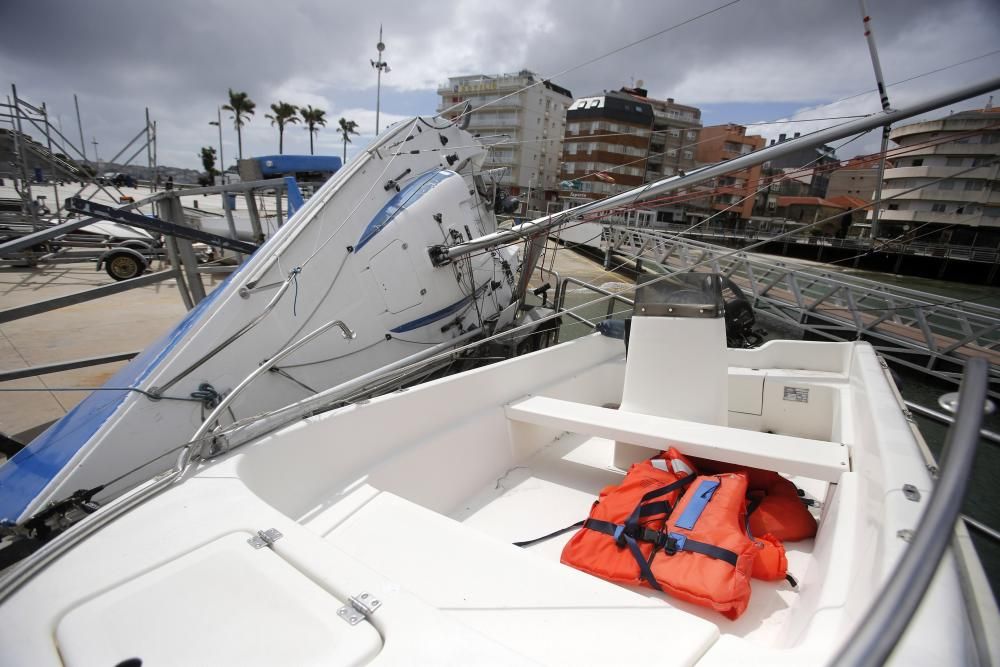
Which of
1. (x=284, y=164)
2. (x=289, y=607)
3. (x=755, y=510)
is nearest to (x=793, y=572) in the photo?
(x=755, y=510)

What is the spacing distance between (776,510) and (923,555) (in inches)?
72.2

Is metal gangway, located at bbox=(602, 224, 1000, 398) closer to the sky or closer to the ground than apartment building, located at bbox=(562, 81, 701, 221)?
closer to the ground

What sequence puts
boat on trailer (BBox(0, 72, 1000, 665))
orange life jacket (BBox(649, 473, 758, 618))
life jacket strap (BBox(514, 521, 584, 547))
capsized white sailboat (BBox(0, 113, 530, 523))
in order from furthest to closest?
capsized white sailboat (BBox(0, 113, 530, 523))
life jacket strap (BBox(514, 521, 584, 547))
orange life jacket (BBox(649, 473, 758, 618))
boat on trailer (BBox(0, 72, 1000, 665))

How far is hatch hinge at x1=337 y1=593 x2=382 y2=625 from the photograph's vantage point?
1131mm

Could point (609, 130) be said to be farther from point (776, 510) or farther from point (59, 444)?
point (59, 444)

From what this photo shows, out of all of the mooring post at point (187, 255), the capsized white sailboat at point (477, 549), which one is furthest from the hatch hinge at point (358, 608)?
the mooring post at point (187, 255)

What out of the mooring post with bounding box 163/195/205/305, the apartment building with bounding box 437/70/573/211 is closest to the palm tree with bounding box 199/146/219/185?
the apartment building with bounding box 437/70/573/211

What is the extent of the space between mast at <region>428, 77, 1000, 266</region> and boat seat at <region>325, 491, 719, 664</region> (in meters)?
3.02

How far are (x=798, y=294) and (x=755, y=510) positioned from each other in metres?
7.65

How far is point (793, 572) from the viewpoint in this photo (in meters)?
2.06

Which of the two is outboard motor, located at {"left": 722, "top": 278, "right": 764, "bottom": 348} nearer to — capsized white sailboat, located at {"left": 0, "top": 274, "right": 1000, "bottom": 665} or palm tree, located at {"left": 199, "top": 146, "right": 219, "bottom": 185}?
capsized white sailboat, located at {"left": 0, "top": 274, "right": 1000, "bottom": 665}

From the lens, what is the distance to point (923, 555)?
66cm

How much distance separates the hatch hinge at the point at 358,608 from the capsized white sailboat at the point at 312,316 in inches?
49.1

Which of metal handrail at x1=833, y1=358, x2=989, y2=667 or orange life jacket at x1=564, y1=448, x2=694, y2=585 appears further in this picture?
orange life jacket at x1=564, y1=448, x2=694, y2=585
